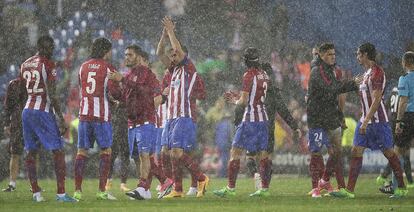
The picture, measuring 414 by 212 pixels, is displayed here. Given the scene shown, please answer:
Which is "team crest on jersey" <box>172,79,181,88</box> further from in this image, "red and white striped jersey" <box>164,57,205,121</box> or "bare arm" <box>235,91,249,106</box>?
"bare arm" <box>235,91,249,106</box>

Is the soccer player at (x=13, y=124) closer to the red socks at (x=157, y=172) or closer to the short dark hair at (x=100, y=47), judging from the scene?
the red socks at (x=157, y=172)

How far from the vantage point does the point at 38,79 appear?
15.1 metres

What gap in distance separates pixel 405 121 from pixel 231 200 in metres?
3.76

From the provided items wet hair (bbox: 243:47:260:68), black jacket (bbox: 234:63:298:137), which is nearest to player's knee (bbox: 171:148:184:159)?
wet hair (bbox: 243:47:260:68)

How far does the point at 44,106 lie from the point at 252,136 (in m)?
3.42

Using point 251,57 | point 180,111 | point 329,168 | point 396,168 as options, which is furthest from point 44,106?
point 396,168

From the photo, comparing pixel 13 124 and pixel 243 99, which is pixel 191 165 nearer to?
pixel 243 99

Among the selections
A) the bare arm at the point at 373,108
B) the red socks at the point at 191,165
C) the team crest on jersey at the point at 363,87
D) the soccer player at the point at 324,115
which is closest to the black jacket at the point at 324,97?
the soccer player at the point at 324,115

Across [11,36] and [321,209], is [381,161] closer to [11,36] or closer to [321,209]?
[11,36]

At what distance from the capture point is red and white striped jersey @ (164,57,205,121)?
15812 millimetres

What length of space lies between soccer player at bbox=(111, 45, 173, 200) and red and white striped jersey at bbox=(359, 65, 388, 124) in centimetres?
298

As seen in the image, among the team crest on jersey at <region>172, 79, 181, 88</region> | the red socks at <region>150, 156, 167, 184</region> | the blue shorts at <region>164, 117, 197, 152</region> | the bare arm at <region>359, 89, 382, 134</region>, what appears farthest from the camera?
the red socks at <region>150, 156, 167, 184</region>

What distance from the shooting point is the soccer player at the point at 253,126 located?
16.5m

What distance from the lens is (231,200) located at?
607 inches
